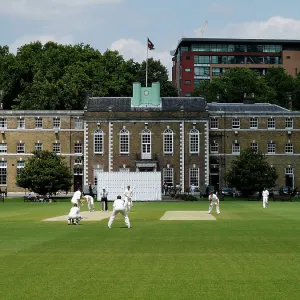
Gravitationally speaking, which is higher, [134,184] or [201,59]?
[201,59]

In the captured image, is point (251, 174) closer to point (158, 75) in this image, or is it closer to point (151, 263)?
point (158, 75)

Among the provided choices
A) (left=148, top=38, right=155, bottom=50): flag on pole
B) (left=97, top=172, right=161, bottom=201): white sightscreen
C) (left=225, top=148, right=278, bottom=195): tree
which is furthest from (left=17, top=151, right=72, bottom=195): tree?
(left=225, top=148, right=278, bottom=195): tree

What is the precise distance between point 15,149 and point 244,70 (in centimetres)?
5062

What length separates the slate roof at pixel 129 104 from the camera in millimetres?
103500

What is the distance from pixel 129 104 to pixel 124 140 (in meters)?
5.04

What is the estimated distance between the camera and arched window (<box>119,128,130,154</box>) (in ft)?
338

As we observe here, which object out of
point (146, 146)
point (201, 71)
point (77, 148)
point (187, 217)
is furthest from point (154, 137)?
point (201, 71)

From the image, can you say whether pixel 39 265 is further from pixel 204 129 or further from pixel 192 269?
pixel 204 129

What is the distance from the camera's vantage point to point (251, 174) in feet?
305

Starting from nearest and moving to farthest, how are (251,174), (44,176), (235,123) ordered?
(44,176)
(251,174)
(235,123)

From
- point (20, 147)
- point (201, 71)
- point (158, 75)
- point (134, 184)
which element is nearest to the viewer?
point (134, 184)

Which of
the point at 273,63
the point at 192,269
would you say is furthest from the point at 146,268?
the point at 273,63

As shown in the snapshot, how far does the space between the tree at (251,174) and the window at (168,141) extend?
10960 millimetres

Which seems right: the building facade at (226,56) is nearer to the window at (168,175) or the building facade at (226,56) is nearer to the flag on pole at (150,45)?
the window at (168,175)
